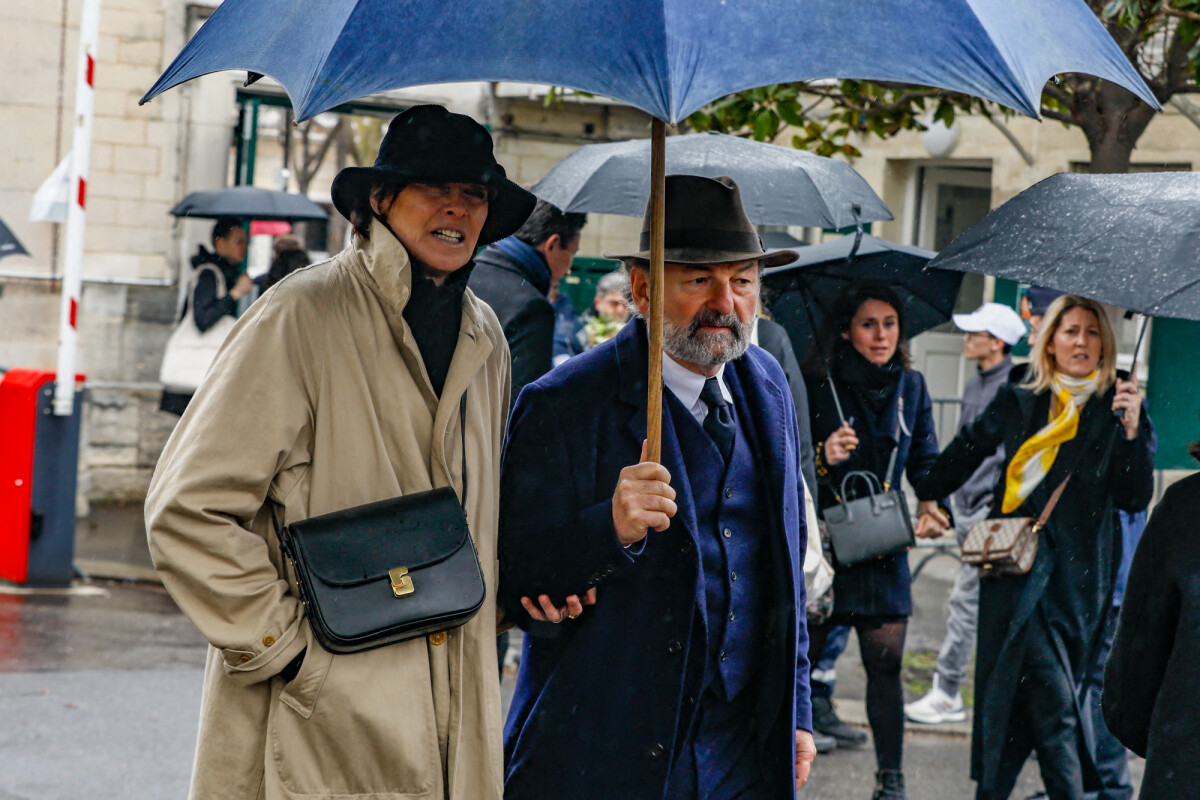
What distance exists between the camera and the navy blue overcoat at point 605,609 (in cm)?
309

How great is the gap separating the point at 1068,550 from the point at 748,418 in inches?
98.3

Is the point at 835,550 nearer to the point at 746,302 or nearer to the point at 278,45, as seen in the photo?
the point at 746,302

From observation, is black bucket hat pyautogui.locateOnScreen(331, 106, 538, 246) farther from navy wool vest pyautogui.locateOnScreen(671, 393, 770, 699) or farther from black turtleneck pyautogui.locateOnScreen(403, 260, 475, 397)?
navy wool vest pyautogui.locateOnScreen(671, 393, 770, 699)

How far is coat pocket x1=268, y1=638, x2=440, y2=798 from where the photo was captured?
272cm

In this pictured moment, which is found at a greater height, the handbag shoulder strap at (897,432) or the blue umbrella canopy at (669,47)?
the blue umbrella canopy at (669,47)

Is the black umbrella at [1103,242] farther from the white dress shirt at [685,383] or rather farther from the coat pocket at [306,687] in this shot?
the coat pocket at [306,687]

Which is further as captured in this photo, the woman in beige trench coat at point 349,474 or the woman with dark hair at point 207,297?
the woman with dark hair at point 207,297

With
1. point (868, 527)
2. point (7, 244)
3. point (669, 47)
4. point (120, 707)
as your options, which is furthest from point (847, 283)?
point (7, 244)

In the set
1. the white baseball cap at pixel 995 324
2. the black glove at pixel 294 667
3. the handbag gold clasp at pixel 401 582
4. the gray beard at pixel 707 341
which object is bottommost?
the black glove at pixel 294 667

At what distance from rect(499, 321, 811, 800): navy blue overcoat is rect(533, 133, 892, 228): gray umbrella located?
2411 mm

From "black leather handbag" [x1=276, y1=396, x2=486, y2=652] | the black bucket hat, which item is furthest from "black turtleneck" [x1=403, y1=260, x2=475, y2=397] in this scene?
"black leather handbag" [x1=276, y1=396, x2=486, y2=652]

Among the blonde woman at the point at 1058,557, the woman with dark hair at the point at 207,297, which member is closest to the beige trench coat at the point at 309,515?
the blonde woman at the point at 1058,557

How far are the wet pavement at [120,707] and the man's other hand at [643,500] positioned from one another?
10.8 ft

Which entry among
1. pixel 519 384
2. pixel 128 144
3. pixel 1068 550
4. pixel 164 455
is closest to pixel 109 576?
pixel 128 144
